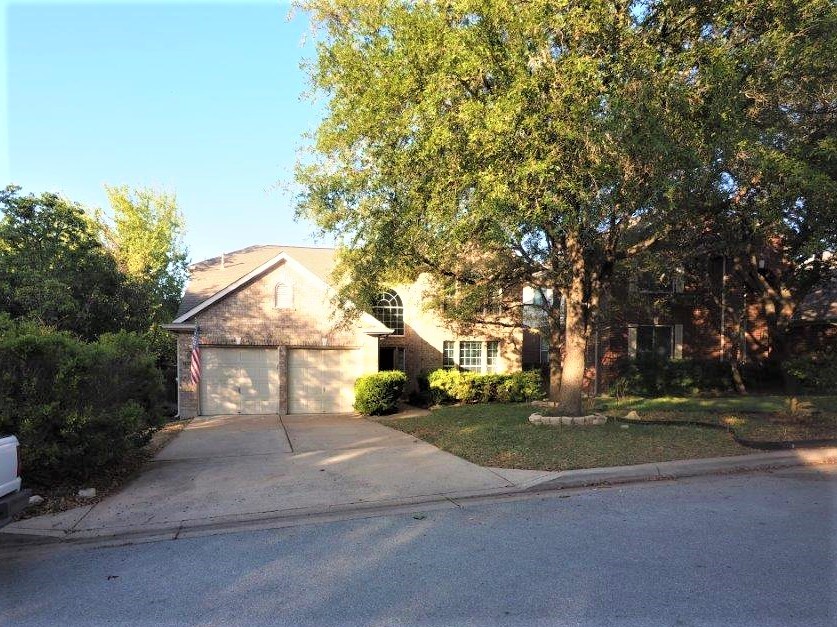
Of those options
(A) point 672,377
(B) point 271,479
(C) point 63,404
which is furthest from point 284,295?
(A) point 672,377

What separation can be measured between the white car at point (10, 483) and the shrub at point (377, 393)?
11301 millimetres

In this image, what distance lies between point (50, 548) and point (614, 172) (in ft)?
28.2

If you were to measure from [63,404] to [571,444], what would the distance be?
7452 mm

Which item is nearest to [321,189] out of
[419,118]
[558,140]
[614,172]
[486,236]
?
[419,118]

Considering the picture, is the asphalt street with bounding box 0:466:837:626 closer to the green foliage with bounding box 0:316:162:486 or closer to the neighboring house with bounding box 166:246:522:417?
the green foliage with bounding box 0:316:162:486

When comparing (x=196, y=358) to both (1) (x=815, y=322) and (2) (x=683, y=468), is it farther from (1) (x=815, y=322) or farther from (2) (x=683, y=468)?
(1) (x=815, y=322)

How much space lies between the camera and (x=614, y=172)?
28.7 feet

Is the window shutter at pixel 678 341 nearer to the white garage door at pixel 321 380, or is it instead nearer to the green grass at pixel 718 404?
the green grass at pixel 718 404

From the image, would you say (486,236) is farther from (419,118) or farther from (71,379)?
(71,379)

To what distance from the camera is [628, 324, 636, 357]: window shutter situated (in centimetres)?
2250

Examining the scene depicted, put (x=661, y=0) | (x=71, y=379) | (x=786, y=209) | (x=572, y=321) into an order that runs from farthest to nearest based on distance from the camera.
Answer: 1. (x=572, y=321)
2. (x=786, y=209)
3. (x=661, y=0)
4. (x=71, y=379)

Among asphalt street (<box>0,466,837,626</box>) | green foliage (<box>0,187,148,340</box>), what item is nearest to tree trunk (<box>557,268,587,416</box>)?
asphalt street (<box>0,466,837,626</box>)

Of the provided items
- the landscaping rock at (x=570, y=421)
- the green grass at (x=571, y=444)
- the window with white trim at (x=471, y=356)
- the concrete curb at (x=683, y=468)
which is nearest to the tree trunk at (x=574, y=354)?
the landscaping rock at (x=570, y=421)

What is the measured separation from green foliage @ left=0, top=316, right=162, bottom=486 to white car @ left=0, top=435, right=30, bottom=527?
1.75m
